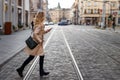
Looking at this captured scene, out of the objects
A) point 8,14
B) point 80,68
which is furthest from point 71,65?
point 8,14

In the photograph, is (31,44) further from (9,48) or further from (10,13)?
(10,13)

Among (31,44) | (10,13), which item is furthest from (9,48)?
(10,13)

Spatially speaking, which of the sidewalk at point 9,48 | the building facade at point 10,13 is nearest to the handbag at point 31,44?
the sidewalk at point 9,48

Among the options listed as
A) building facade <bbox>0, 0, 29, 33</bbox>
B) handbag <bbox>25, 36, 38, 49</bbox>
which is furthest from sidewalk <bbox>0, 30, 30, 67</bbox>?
building facade <bbox>0, 0, 29, 33</bbox>

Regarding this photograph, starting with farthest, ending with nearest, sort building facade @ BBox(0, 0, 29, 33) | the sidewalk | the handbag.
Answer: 1. building facade @ BBox(0, 0, 29, 33)
2. the sidewalk
3. the handbag

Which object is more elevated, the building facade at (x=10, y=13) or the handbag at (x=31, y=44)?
the building facade at (x=10, y=13)

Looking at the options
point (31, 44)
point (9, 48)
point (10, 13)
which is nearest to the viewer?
point (31, 44)

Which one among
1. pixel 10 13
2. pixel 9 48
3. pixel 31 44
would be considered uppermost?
pixel 10 13

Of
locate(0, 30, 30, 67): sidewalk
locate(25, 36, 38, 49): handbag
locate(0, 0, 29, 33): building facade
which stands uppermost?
locate(0, 0, 29, 33): building facade

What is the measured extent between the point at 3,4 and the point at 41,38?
28.4 metres

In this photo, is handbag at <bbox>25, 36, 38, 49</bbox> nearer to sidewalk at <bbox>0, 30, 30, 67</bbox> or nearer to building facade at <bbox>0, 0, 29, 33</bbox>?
sidewalk at <bbox>0, 30, 30, 67</bbox>

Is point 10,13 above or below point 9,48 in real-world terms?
above

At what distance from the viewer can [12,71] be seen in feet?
37.9

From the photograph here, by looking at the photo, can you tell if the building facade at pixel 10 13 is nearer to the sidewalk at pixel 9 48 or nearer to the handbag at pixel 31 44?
the sidewalk at pixel 9 48
